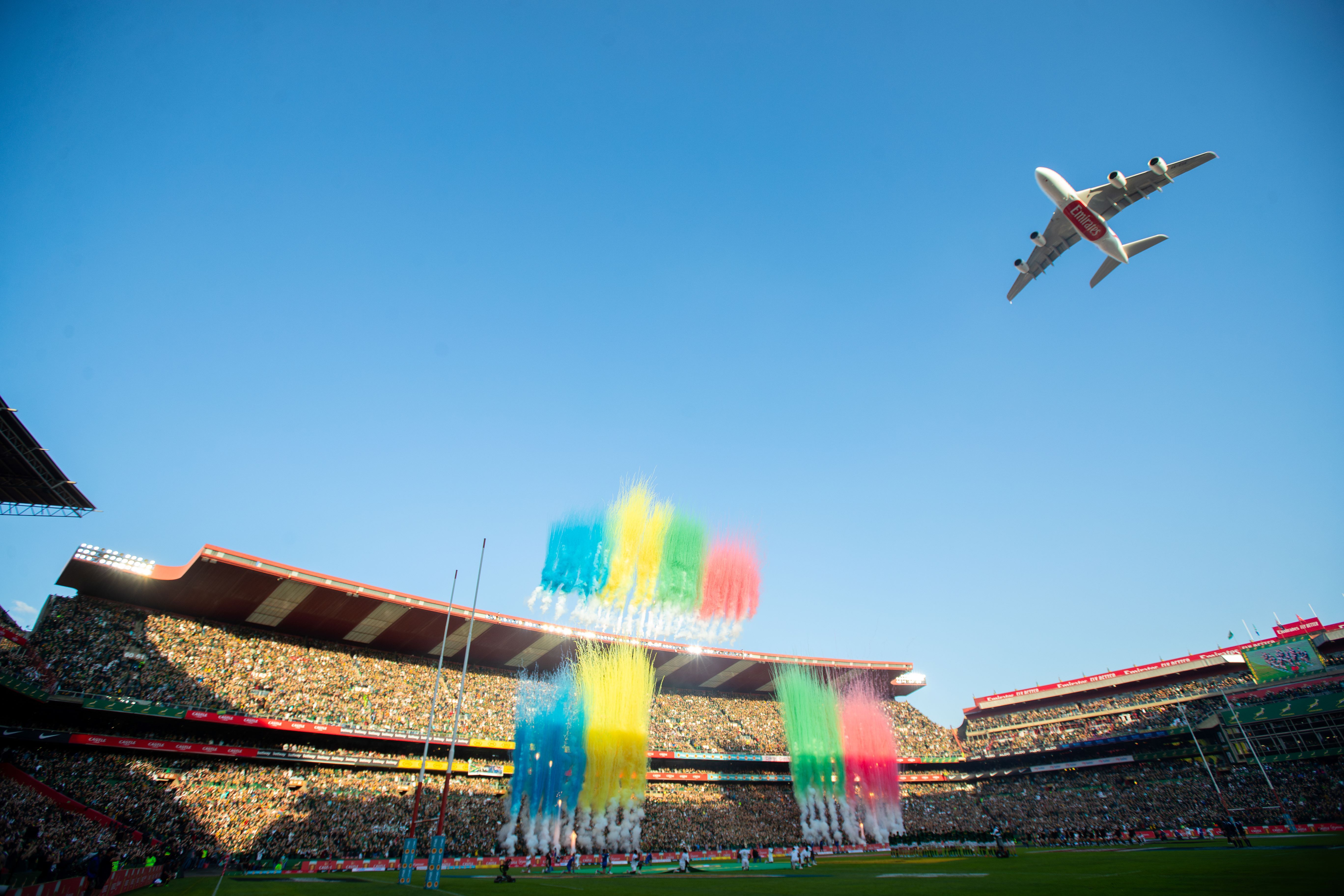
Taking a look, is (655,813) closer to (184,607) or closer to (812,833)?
(812,833)

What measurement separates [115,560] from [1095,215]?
61.8m

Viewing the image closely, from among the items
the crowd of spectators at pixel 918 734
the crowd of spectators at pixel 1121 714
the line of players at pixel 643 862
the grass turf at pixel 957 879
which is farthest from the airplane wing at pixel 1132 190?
the crowd of spectators at pixel 918 734

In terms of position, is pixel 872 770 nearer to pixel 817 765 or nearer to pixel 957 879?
pixel 817 765

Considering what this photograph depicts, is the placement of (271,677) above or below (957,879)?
above

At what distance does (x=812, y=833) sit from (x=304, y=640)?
154ft

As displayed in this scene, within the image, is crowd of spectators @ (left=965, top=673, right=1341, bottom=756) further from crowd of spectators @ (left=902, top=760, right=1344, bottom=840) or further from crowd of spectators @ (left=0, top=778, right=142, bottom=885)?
crowd of spectators @ (left=0, top=778, right=142, bottom=885)

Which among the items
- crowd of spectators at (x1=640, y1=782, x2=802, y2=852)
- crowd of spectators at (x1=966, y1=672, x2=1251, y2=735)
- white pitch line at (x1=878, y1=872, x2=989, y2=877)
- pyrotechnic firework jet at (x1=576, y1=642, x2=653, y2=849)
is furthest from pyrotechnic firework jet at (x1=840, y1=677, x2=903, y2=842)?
crowd of spectators at (x1=966, y1=672, x2=1251, y2=735)

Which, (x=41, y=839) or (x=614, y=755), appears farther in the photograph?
(x=614, y=755)

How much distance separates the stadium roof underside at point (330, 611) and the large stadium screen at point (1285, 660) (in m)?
48.3

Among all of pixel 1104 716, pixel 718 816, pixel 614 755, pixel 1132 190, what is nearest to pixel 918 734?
pixel 1104 716

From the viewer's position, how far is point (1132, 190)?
2862 cm

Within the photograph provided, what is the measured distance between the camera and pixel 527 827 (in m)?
41.2

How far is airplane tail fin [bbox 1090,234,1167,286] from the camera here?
3325 centimetres

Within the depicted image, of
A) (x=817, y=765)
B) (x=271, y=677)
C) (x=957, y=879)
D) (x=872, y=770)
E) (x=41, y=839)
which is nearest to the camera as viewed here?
(x=957, y=879)
